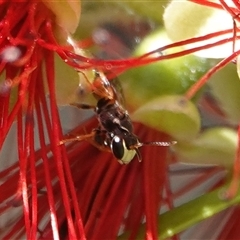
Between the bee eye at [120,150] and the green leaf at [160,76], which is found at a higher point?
the green leaf at [160,76]

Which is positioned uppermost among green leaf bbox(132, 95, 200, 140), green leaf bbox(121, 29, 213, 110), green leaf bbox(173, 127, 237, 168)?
green leaf bbox(121, 29, 213, 110)

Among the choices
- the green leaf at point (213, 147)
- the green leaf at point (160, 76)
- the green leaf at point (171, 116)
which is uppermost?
the green leaf at point (160, 76)

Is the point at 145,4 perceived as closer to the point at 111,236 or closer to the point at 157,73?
the point at 157,73

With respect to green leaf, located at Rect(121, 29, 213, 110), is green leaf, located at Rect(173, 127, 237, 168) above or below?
below

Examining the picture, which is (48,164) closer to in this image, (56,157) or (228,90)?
(56,157)

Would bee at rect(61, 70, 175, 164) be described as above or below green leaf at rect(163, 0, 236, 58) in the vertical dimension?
below

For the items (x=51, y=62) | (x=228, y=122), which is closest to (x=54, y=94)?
(x=51, y=62)
